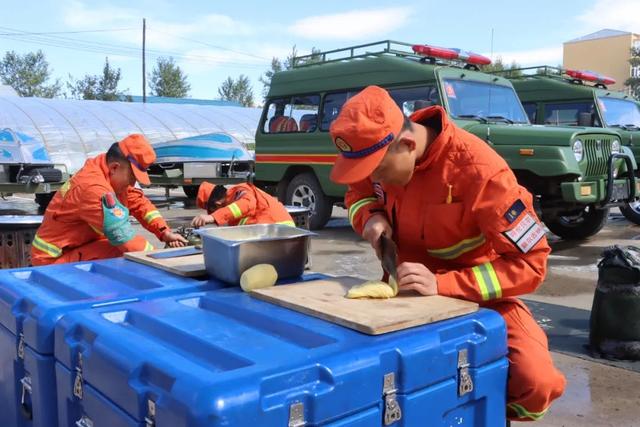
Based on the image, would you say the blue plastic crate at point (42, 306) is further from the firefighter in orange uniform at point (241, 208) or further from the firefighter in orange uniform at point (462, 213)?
the firefighter in orange uniform at point (241, 208)

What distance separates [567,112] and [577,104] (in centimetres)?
19

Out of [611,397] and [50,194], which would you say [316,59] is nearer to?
[50,194]

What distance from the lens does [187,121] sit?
952 inches

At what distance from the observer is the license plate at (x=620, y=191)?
7.36 m

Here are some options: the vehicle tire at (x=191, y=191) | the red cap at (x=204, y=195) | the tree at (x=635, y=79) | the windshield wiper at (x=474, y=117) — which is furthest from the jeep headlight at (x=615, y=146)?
the tree at (x=635, y=79)

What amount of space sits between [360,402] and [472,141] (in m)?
1.03

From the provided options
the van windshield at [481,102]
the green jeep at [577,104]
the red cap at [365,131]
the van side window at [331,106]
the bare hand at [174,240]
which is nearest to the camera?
the red cap at [365,131]

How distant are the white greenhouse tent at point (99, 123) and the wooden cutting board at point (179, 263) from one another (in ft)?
54.3

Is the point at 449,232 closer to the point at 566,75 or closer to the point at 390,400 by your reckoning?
the point at 390,400

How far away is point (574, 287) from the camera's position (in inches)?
232

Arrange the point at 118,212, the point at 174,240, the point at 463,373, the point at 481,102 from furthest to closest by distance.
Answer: the point at 481,102
the point at 174,240
the point at 118,212
the point at 463,373

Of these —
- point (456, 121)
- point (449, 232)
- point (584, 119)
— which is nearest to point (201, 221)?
point (449, 232)

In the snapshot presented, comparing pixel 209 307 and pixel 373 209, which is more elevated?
pixel 373 209

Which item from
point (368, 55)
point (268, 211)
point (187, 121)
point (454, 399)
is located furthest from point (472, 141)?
point (187, 121)
